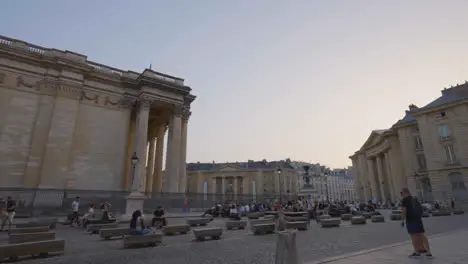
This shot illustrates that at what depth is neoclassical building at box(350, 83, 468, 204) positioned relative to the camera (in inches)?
1443

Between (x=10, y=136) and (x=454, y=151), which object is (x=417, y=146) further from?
(x=10, y=136)

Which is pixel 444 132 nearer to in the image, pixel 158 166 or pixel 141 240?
pixel 158 166

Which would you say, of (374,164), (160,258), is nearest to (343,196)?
(374,164)

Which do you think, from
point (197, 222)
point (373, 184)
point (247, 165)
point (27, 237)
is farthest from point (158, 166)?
point (247, 165)

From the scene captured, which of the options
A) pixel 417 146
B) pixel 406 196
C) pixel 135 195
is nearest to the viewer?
pixel 406 196

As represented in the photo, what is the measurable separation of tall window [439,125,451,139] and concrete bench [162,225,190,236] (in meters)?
41.9

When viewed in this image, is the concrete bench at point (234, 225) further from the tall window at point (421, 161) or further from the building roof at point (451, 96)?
the tall window at point (421, 161)

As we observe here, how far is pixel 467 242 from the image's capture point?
29.0 feet

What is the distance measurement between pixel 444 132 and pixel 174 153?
39098 mm

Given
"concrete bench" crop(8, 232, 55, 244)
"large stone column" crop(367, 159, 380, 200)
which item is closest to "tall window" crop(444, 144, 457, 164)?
"large stone column" crop(367, 159, 380, 200)

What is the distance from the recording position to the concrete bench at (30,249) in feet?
24.0

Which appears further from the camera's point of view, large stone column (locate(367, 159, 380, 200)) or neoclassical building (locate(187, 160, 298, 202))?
neoclassical building (locate(187, 160, 298, 202))

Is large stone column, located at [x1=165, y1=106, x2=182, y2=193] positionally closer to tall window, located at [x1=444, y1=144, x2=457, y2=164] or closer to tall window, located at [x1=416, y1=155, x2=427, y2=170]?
tall window, located at [x1=444, y1=144, x2=457, y2=164]

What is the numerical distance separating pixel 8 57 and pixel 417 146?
189ft
